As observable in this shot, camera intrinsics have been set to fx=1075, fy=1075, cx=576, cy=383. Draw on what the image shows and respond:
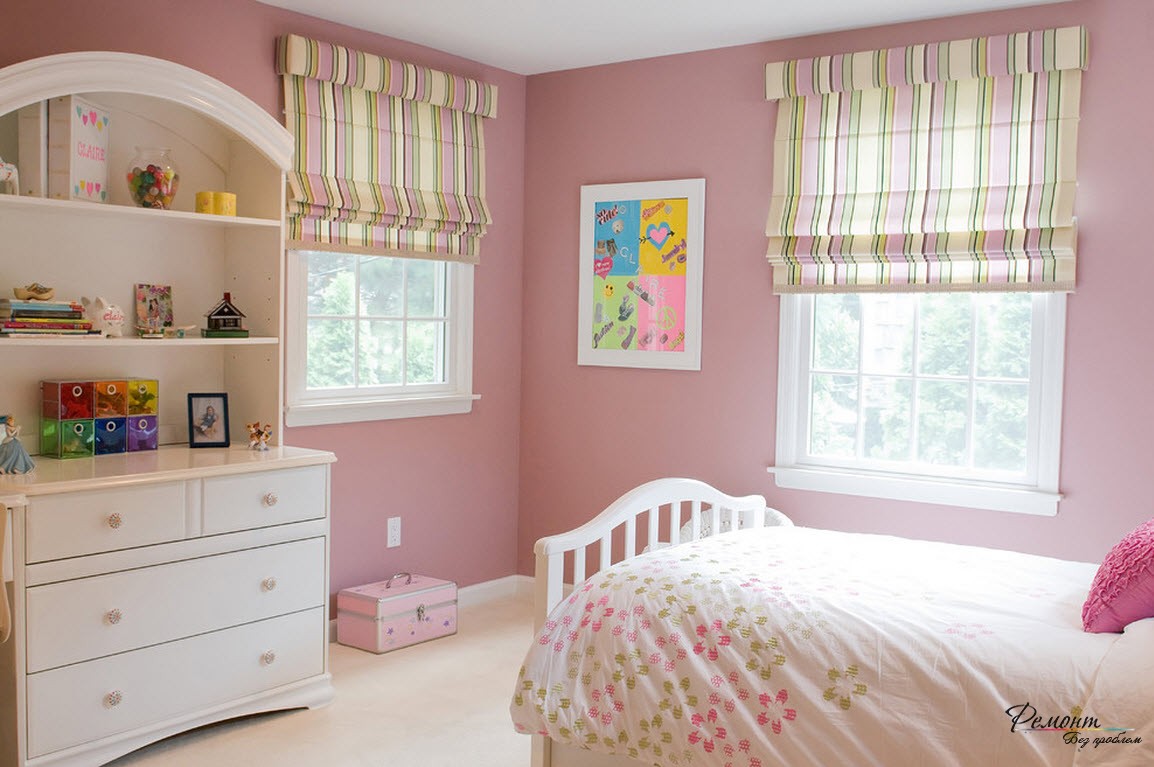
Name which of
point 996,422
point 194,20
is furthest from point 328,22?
point 996,422

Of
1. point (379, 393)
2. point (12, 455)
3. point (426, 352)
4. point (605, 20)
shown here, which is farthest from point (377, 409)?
point (605, 20)

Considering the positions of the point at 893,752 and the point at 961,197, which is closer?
the point at 893,752

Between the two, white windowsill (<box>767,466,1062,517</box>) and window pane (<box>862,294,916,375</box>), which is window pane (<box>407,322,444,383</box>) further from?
window pane (<box>862,294,916,375</box>)

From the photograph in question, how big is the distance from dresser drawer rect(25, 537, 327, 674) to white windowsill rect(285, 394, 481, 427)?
663mm

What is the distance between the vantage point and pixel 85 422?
3170 millimetres

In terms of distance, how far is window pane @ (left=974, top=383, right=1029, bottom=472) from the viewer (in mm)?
3709

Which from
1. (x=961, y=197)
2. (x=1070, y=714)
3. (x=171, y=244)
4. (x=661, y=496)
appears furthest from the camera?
(x=961, y=197)

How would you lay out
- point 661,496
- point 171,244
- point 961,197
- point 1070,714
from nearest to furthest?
point 1070,714
point 661,496
point 171,244
point 961,197

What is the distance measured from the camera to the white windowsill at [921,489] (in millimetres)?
3625

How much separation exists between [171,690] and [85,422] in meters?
0.83

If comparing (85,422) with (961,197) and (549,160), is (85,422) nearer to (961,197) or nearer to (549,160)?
(549,160)

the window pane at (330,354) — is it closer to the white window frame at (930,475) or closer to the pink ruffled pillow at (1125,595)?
the white window frame at (930,475)

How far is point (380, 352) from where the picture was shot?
4.31 meters

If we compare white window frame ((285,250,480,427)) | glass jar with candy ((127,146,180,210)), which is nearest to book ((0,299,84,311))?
glass jar with candy ((127,146,180,210))
